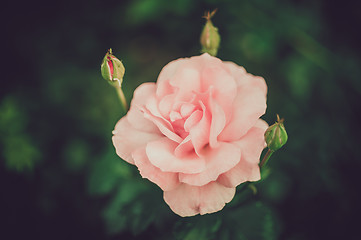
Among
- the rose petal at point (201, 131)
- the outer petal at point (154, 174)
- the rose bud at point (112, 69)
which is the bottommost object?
the outer petal at point (154, 174)

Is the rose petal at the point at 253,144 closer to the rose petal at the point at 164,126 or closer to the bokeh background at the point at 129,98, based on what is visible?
the rose petal at the point at 164,126

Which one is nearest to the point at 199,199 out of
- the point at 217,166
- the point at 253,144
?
the point at 217,166

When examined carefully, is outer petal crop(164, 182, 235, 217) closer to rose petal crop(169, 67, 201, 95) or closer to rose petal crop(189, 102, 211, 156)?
rose petal crop(189, 102, 211, 156)

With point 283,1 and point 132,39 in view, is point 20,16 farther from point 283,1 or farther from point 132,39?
point 283,1

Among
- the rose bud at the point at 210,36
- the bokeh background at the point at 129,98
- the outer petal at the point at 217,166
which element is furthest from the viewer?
the bokeh background at the point at 129,98

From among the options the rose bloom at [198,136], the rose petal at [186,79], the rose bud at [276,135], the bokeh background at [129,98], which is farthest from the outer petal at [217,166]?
the bokeh background at [129,98]

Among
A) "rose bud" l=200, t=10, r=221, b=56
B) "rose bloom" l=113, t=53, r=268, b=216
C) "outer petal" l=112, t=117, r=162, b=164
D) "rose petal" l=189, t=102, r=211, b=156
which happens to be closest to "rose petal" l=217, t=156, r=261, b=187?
"rose bloom" l=113, t=53, r=268, b=216
